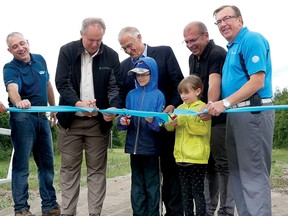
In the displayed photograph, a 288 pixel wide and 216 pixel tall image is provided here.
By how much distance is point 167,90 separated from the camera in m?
5.29

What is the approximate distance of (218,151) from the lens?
206 inches

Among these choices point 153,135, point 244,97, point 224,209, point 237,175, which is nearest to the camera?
point 244,97

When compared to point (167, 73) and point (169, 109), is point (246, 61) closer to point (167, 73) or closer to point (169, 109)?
point (169, 109)

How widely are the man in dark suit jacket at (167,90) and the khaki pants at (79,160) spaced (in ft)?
2.15

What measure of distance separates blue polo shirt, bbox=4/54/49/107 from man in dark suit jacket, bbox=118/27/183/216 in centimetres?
109

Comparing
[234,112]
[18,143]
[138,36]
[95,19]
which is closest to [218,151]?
[234,112]

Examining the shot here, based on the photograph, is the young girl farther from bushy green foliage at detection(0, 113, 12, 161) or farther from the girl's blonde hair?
bushy green foliage at detection(0, 113, 12, 161)

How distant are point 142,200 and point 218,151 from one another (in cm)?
98

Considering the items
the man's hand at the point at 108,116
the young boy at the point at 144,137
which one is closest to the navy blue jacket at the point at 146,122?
the young boy at the point at 144,137

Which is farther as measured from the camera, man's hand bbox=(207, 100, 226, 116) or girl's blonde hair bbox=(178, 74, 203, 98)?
girl's blonde hair bbox=(178, 74, 203, 98)

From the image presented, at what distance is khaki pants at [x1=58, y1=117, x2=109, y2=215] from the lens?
5.25 meters

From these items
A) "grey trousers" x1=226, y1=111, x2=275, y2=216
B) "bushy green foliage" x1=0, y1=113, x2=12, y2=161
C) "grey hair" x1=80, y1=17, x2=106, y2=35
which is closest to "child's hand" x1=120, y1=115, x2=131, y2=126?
"grey hair" x1=80, y1=17, x2=106, y2=35

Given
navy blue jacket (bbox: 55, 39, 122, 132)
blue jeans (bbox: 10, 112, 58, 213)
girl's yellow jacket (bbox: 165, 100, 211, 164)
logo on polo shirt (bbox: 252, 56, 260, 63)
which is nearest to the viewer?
logo on polo shirt (bbox: 252, 56, 260, 63)

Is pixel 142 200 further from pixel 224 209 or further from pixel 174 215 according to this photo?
pixel 224 209
